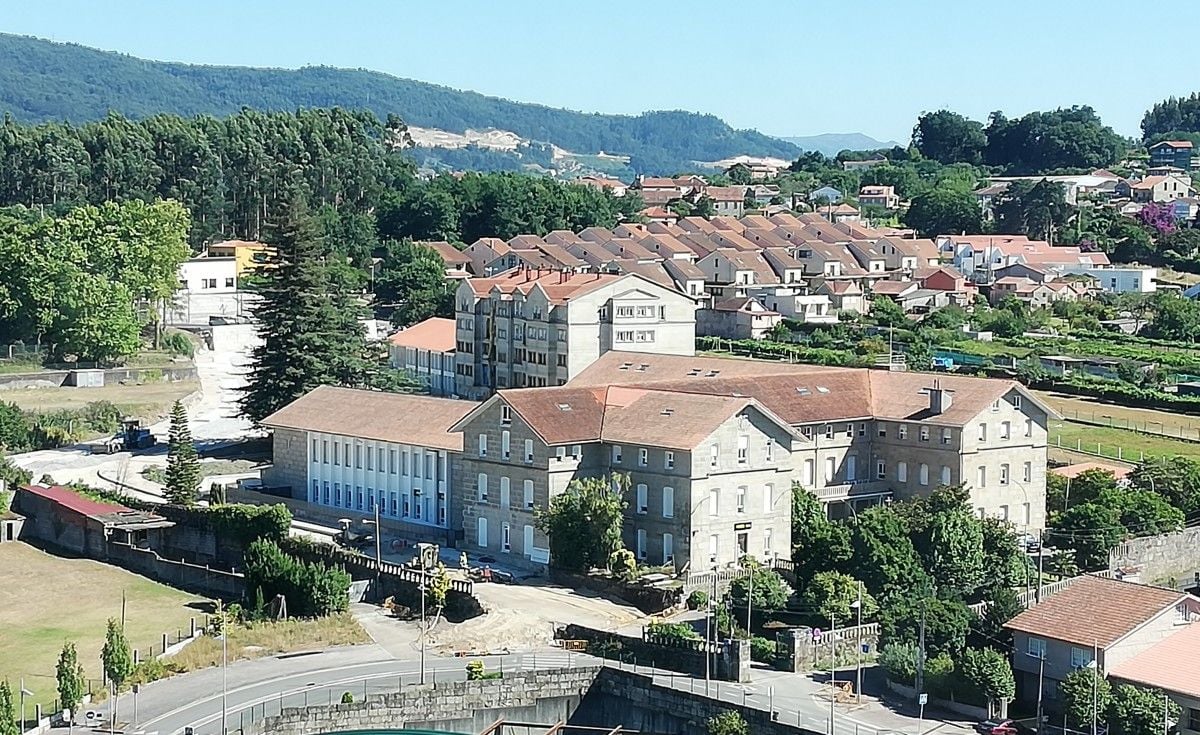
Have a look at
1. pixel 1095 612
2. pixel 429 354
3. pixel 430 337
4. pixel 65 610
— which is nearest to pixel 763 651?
pixel 1095 612

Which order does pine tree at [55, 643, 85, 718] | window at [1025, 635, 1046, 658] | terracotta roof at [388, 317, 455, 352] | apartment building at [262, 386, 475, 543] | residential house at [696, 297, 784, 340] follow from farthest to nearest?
residential house at [696, 297, 784, 340] → terracotta roof at [388, 317, 455, 352] → apartment building at [262, 386, 475, 543] → window at [1025, 635, 1046, 658] → pine tree at [55, 643, 85, 718]

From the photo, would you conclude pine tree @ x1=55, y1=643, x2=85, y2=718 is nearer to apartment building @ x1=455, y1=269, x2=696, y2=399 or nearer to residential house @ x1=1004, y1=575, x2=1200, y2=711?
residential house @ x1=1004, y1=575, x2=1200, y2=711

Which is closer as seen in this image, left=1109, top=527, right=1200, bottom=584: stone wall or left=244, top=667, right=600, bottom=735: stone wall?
left=244, top=667, right=600, bottom=735: stone wall

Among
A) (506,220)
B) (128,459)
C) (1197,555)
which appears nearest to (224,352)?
(128,459)

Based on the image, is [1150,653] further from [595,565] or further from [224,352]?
[224,352]

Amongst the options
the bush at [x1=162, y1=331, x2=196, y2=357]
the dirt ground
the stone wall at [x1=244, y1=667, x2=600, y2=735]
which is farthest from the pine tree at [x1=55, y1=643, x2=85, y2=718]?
the bush at [x1=162, y1=331, x2=196, y2=357]

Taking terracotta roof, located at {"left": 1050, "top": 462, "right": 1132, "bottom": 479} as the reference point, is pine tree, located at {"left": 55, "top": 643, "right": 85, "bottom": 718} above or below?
below

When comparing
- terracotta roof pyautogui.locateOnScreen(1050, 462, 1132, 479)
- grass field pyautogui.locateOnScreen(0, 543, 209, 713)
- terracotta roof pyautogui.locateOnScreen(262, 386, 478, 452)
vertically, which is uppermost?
terracotta roof pyautogui.locateOnScreen(262, 386, 478, 452)
